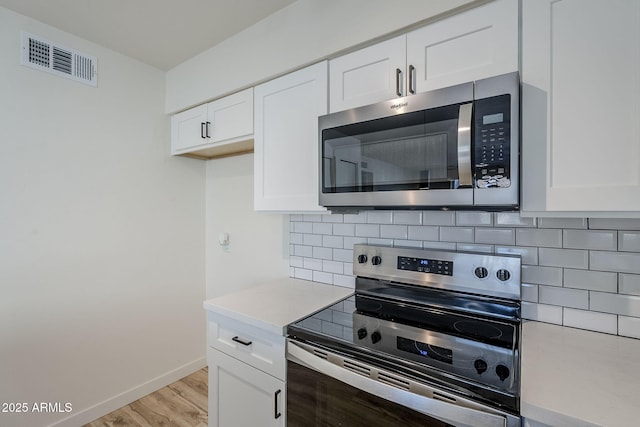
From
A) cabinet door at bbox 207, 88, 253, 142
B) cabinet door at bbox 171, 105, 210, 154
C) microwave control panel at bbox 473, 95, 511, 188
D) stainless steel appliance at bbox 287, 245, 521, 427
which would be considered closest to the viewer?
stainless steel appliance at bbox 287, 245, 521, 427

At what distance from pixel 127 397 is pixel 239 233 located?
54.4 inches

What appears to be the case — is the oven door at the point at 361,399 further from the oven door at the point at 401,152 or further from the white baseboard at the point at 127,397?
the white baseboard at the point at 127,397

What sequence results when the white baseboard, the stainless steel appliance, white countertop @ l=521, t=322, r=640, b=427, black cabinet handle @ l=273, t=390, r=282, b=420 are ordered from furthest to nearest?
the white baseboard, black cabinet handle @ l=273, t=390, r=282, b=420, the stainless steel appliance, white countertop @ l=521, t=322, r=640, b=427

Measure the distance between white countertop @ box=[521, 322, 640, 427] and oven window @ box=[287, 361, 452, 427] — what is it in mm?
245

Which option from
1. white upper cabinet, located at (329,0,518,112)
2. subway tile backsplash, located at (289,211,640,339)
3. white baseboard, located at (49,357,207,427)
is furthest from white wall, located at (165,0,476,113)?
white baseboard, located at (49,357,207,427)

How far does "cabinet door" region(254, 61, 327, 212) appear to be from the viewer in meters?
1.44

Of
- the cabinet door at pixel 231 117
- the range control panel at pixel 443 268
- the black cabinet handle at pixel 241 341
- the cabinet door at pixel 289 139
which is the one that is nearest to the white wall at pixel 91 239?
the cabinet door at pixel 231 117

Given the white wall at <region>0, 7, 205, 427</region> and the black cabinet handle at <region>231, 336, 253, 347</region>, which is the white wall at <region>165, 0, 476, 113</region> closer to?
the white wall at <region>0, 7, 205, 427</region>

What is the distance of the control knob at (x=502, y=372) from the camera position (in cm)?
77

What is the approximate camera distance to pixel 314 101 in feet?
4.72

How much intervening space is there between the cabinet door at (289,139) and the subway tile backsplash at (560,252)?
1.56ft

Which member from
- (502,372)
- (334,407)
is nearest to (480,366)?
(502,372)

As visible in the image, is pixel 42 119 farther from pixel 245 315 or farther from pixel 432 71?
pixel 432 71

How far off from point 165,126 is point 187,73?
462 mm
